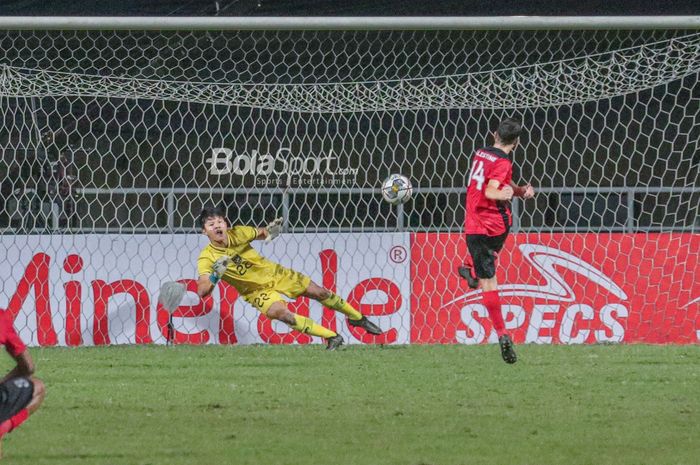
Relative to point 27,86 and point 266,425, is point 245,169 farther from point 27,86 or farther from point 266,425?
point 266,425

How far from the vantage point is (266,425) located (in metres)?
5.86

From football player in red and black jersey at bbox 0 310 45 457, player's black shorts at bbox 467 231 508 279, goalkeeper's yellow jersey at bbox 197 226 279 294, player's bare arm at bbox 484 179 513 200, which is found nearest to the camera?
football player in red and black jersey at bbox 0 310 45 457

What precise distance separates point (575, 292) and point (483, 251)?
1.82 m

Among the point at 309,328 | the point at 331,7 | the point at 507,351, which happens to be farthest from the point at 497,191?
the point at 331,7

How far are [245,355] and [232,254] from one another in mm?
1169

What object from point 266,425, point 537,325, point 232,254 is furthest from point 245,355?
point 266,425

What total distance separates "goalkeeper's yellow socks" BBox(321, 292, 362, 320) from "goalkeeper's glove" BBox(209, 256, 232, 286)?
898mm

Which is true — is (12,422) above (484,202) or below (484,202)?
below

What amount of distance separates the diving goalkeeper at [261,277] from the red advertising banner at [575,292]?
802 mm

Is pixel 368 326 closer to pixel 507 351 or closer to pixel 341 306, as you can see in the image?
pixel 341 306

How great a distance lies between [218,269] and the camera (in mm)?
9977

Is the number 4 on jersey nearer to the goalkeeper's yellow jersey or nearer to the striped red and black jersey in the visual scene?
the striped red and black jersey

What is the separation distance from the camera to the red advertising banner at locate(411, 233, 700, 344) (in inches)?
420

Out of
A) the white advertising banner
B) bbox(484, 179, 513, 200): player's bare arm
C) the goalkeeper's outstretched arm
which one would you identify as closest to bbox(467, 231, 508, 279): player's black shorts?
bbox(484, 179, 513, 200): player's bare arm
